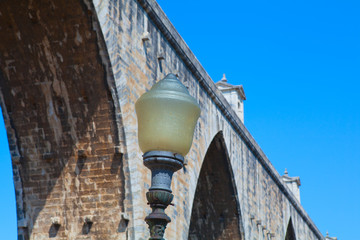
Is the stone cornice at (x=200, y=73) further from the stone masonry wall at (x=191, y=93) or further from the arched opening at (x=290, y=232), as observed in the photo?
the arched opening at (x=290, y=232)

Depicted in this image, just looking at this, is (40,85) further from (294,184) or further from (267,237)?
(294,184)

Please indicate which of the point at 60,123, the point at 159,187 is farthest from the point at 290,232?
the point at 159,187

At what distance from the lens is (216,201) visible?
17.8 metres

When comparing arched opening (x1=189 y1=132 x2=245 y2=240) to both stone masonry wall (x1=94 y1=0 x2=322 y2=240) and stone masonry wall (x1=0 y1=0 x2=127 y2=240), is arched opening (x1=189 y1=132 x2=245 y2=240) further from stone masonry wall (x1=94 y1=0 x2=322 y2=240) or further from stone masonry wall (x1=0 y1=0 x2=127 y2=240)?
stone masonry wall (x1=0 y1=0 x2=127 y2=240)

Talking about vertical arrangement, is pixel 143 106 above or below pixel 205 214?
below

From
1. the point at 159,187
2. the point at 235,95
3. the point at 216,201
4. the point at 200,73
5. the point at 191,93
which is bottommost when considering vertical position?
the point at 159,187

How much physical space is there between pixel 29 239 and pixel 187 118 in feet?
23.4

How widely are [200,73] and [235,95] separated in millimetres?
9047

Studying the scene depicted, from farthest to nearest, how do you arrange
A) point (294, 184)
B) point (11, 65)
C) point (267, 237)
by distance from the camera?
point (294, 184) < point (267, 237) < point (11, 65)

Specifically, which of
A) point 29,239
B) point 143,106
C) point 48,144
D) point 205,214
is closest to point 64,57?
point 48,144

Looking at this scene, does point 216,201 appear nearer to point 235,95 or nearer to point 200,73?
point 200,73

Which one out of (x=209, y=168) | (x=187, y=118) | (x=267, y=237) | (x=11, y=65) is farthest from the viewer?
(x=267, y=237)

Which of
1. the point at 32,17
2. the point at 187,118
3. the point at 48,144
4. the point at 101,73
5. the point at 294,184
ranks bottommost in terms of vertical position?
the point at 187,118

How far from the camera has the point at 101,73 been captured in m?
10.4
